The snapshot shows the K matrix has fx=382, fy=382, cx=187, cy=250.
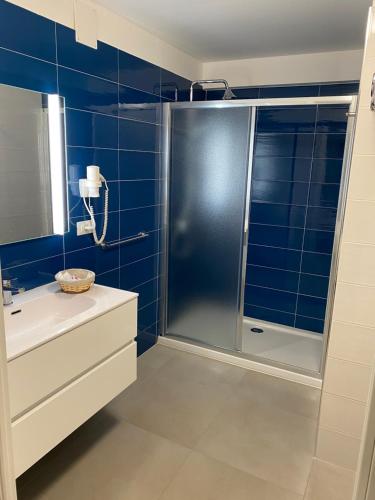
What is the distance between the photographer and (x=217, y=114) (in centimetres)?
271

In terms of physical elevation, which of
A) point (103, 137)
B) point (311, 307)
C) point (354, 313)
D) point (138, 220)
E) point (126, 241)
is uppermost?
point (103, 137)

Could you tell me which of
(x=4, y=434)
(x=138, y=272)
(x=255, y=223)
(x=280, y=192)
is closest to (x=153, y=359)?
(x=138, y=272)

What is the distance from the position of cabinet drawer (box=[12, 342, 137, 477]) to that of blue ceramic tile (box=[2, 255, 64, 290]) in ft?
1.89

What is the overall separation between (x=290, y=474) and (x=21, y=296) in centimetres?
164

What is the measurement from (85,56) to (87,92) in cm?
19

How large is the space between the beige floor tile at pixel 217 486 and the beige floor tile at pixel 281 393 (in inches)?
25.5

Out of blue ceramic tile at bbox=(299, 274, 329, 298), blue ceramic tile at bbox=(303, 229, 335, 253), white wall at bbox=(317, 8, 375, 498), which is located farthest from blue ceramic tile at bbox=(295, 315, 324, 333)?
white wall at bbox=(317, 8, 375, 498)

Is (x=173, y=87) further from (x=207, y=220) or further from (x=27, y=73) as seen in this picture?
(x=27, y=73)

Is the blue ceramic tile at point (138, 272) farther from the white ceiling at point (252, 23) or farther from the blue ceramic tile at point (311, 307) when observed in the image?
the white ceiling at point (252, 23)

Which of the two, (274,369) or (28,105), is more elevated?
(28,105)

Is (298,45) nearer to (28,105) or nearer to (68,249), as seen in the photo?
(28,105)

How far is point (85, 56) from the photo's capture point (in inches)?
84.8

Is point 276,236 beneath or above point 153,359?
above

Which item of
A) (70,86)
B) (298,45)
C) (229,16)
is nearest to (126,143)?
(70,86)
